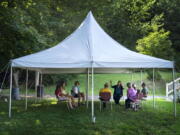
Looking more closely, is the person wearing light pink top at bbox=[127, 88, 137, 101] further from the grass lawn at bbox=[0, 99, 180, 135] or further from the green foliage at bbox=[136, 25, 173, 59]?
the green foliage at bbox=[136, 25, 173, 59]

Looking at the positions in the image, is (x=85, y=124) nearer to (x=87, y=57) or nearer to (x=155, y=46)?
(x=87, y=57)

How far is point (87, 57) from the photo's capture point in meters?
9.69

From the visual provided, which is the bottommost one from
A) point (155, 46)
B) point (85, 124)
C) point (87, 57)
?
point (85, 124)

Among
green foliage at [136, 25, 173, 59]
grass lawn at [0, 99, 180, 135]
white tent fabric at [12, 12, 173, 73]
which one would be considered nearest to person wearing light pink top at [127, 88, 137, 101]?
grass lawn at [0, 99, 180, 135]

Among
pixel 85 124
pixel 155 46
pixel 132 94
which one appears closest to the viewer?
pixel 85 124

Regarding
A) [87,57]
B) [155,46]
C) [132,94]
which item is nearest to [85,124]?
[87,57]

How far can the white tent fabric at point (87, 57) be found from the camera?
9383 millimetres

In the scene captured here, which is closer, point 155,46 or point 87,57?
point 87,57

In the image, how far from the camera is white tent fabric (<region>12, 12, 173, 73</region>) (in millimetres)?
9383

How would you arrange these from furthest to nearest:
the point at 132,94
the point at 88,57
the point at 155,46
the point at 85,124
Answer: the point at 155,46
the point at 132,94
the point at 88,57
the point at 85,124

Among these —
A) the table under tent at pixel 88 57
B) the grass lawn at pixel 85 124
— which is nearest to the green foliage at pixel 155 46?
the table under tent at pixel 88 57

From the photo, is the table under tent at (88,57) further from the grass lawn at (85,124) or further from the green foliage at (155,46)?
the green foliage at (155,46)

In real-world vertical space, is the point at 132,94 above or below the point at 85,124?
above

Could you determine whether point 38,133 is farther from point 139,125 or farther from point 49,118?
point 139,125
